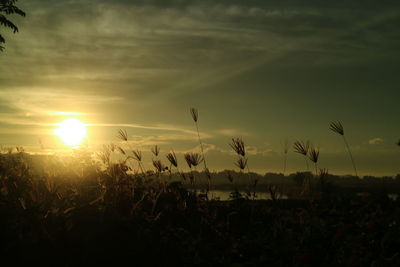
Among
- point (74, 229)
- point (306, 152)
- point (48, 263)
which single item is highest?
point (306, 152)

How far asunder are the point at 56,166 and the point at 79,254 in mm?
5939

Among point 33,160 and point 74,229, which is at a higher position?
point 33,160

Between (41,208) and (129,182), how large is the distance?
5.95ft

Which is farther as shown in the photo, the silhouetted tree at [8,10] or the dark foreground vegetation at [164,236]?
the silhouetted tree at [8,10]

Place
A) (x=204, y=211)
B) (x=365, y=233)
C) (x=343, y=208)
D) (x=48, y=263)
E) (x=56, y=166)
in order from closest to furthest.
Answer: (x=48, y=263)
(x=365, y=233)
(x=343, y=208)
(x=204, y=211)
(x=56, y=166)

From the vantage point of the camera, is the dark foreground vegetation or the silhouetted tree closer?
the dark foreground vegetation

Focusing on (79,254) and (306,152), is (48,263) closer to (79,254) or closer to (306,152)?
(79,254)

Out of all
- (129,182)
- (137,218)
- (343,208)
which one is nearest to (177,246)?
(137,218)

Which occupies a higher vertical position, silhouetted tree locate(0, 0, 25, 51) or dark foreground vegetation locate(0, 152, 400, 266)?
silhouetted tree locate(0, 0, 25, 51)

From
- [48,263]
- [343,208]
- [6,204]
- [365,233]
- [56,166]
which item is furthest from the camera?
[56,166]

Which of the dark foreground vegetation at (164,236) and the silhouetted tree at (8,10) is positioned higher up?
the silhouetted tree at (8,10)

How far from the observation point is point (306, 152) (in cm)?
570

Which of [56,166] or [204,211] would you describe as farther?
[56,166]

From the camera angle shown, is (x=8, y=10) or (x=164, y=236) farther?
(x=8, y=10)
